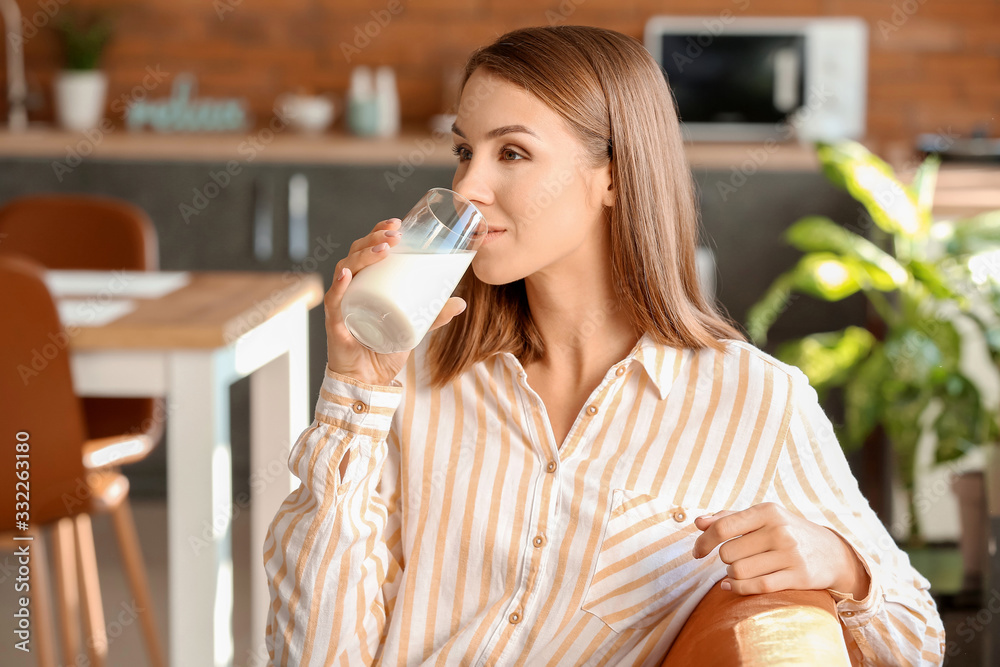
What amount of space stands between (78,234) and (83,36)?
1532mm

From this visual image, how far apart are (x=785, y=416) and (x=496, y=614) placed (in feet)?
1.27

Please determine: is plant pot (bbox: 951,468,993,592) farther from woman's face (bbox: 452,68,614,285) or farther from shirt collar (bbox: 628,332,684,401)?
woman's face (bbox: 452,68,614,285)

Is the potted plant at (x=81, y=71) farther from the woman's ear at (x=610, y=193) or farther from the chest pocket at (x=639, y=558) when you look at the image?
the chest pocket at (x=639, y=558)

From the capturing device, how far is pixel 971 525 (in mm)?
2521

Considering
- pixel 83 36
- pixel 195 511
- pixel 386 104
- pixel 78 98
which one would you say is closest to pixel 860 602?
pixel 195 511

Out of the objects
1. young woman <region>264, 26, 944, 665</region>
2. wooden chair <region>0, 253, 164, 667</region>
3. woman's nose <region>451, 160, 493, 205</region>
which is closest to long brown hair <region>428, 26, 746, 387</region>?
young woman <region>264, 26, 944, 665</region>

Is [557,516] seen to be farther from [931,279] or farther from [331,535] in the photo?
[931,279]

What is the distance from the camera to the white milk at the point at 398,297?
3.37 ft

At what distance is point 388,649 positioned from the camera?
1180mm

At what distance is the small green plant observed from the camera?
3.78 m

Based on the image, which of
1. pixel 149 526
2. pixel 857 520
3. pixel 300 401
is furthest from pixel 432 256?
pixel 149 526

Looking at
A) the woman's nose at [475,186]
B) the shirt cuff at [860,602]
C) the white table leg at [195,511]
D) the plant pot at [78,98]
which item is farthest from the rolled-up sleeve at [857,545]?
the plant pot at [78,98]

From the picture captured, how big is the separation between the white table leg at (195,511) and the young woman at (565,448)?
57 cm

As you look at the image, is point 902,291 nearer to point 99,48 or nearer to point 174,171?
point 174,171
